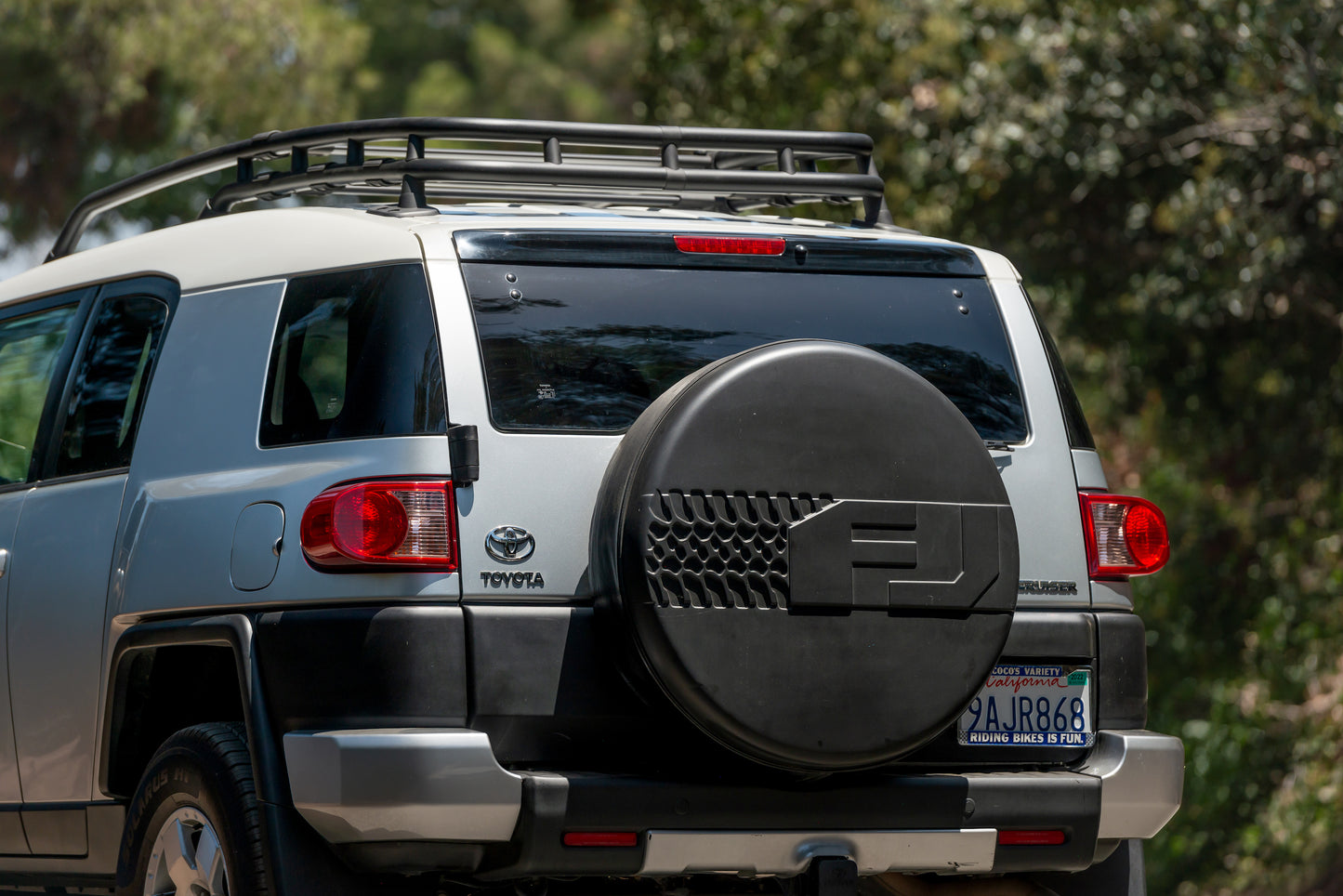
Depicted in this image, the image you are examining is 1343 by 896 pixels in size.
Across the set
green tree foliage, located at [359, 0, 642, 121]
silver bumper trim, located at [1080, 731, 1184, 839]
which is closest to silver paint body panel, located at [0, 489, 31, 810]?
silver bumper trim, located at [1080, 731, 1184, 839]

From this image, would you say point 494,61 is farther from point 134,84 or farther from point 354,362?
point 354,362

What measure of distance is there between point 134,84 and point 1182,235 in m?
10.5

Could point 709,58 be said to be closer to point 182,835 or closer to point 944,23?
point 944,23

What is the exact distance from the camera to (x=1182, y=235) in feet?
33.2

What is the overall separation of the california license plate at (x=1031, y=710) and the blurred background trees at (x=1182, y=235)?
556 centimetres

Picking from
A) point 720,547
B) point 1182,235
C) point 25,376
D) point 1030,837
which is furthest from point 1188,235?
point 720,547

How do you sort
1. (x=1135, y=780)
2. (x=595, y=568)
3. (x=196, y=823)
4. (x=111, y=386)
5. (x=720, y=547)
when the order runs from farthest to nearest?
(x=111, y=386)
(x=1135, y=780)
(x=196, y=823)
(x=595, y=568)
(x=720, y=547)

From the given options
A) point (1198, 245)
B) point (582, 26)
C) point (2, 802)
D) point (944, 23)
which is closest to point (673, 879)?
point (2, 802)

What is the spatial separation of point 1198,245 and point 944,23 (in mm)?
2467

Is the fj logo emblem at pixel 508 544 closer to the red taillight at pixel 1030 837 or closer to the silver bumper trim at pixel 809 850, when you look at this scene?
the silver bumper trim at pixel 809 850

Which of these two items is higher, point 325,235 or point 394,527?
point 325,235

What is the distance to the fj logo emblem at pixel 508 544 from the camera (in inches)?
152

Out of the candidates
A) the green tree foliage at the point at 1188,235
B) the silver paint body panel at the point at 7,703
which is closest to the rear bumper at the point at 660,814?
the silver paint body panel at the point at 7,703

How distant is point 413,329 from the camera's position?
400 cm
